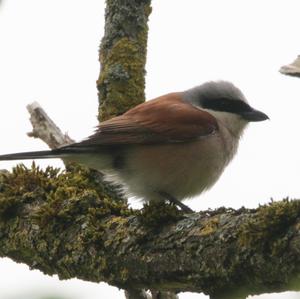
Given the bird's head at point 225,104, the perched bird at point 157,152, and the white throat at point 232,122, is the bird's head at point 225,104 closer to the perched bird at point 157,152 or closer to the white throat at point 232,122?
the white throat at point 232,122

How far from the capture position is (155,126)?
4277mm

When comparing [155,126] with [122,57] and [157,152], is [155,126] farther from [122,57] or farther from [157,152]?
[122,57]

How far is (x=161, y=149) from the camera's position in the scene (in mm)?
4168

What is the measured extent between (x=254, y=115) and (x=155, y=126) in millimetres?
944

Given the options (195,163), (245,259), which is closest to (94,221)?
(245,259)

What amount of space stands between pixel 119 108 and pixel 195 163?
2.69ft

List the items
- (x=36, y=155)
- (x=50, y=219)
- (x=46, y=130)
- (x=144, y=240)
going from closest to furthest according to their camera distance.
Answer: (x=144, y=240) → (x=50, y=219) → (x=36, y=155) → (x=46, y=130)

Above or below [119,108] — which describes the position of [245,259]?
below

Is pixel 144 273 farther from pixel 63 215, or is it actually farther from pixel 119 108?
pixel 119 108

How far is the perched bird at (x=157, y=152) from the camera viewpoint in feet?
13.3

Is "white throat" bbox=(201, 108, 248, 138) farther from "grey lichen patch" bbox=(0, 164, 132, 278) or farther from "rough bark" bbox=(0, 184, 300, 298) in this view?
"grey lichen patch" bbox=(0, 164, 132, 278)

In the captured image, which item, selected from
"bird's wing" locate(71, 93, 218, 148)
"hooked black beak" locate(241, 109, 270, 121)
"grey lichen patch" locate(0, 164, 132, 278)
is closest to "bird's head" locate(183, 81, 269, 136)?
"hooked black beak" locate(241, 109, 270, 121)

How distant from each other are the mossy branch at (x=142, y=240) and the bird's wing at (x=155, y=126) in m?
0.43

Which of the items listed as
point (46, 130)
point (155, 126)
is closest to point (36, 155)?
point (46, 130)
